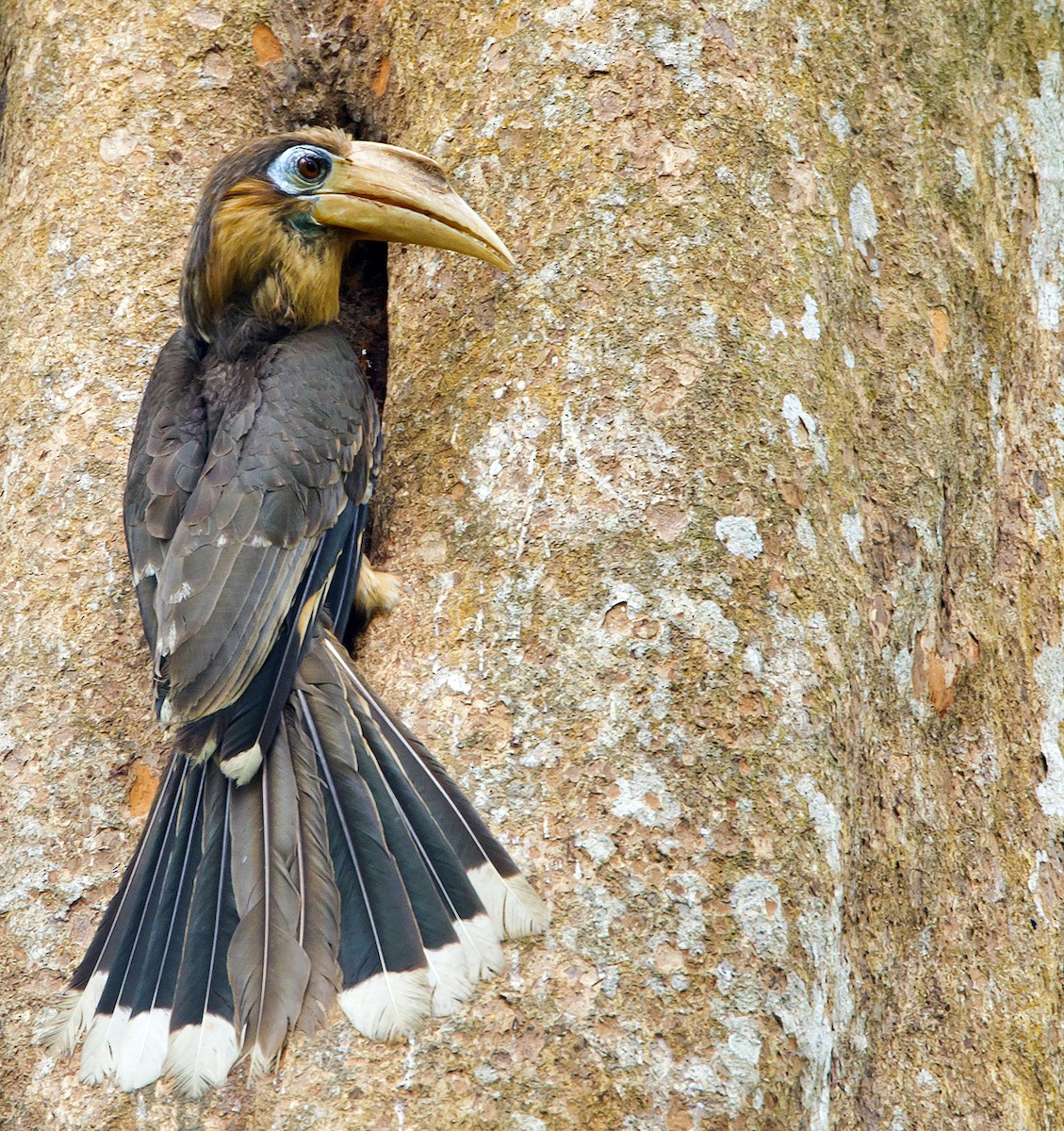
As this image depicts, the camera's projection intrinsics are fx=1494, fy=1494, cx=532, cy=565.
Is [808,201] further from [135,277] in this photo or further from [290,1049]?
[290,1049]

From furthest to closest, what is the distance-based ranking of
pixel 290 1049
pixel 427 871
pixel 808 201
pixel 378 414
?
pixel 378 414, pixel 808 201, pixel 427 871, pixel 290 1049

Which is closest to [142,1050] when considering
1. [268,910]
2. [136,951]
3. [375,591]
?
[136,951]

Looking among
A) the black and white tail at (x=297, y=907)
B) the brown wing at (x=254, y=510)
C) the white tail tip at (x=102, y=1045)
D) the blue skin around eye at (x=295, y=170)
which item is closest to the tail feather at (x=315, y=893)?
the black and white tail at (x=297, y=907)

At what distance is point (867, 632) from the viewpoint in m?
3.32

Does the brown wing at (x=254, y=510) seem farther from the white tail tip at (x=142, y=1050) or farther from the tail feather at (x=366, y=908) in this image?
the white tail tip at (x=142, y=1050)

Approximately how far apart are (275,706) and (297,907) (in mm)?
535

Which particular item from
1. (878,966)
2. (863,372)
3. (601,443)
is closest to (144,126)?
(601,443)

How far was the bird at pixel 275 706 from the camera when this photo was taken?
2975mm

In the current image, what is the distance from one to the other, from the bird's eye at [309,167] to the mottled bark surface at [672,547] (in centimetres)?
36

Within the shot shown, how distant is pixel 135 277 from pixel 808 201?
1.84 m

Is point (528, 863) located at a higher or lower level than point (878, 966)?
higher

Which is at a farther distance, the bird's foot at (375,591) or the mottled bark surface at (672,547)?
the bird's foot at (375,591)

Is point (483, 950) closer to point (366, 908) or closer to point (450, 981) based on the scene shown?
point (450, 981)

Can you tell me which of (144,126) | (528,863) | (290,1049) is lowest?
(290,1049)
